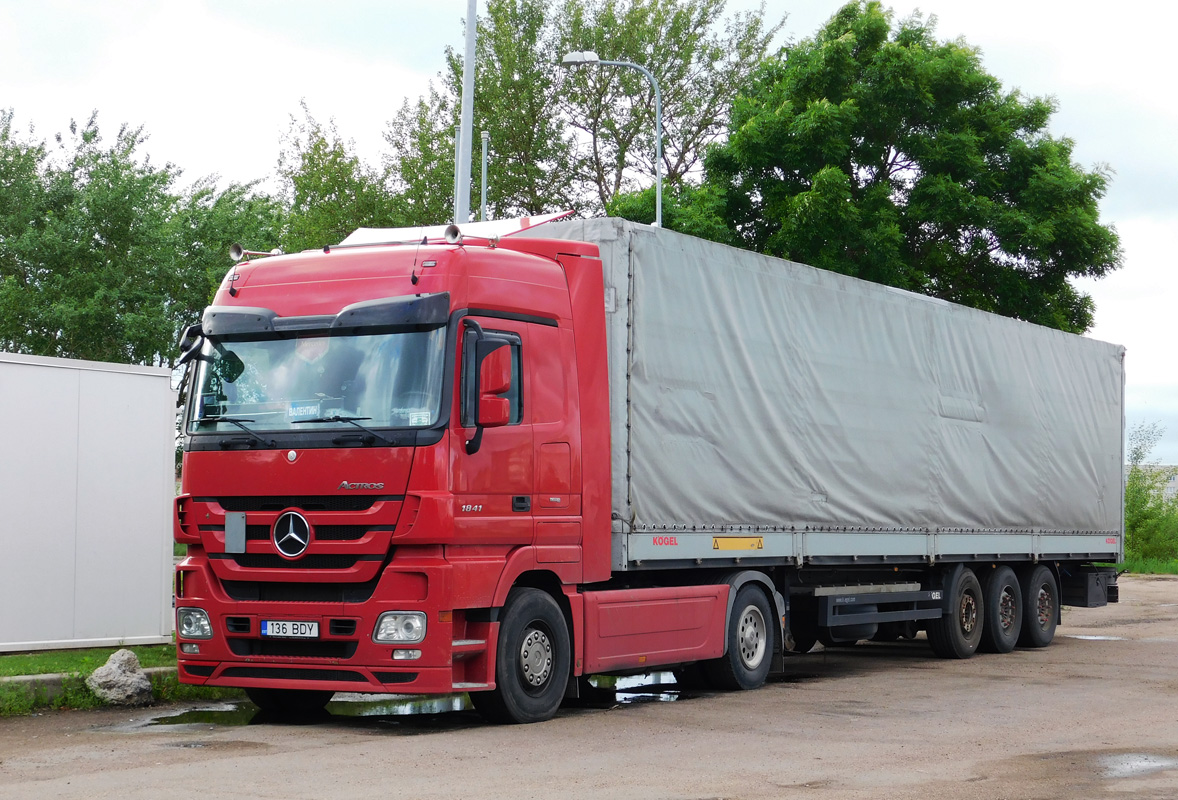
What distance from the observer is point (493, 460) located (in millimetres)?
10352

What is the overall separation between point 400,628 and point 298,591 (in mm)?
824

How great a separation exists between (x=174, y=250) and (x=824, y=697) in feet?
95.0

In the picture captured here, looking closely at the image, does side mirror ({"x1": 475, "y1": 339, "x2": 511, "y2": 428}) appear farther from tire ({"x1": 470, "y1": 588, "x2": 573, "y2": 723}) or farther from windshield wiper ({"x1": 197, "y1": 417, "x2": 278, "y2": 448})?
windshield wiper ({"x1": 197, "y1": 417, "x2": 278, "y2": 448})

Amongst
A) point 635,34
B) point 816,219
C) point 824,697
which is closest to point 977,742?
point 824,697

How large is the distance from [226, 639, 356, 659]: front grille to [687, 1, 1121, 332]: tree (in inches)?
707

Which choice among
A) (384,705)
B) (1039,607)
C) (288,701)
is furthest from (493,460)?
(1039,607)

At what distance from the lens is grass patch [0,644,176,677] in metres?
11.9

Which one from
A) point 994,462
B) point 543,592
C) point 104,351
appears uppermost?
point 104,351

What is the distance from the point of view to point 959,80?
2812 cm

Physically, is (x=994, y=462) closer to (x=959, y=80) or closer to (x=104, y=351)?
(x=959, y=80)

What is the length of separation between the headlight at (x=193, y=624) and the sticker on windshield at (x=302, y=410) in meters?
1.56

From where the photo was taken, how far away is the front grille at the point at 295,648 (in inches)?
400

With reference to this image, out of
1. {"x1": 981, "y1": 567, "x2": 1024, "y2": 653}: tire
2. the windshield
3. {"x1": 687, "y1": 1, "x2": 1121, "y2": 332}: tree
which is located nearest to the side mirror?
the windshield

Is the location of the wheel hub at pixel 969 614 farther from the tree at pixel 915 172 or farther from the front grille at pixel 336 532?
the tree at pixel 915 172
